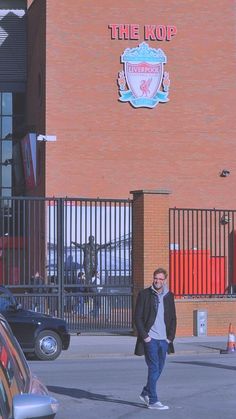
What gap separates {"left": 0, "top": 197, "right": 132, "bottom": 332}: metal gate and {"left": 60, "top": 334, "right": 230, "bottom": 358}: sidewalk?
54cm

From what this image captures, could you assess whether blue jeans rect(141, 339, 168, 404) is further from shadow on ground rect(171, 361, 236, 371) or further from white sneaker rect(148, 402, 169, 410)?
shadow on ground rect(171, 361, 236, 371)

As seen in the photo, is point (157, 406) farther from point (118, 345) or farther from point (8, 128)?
point (8, 128)

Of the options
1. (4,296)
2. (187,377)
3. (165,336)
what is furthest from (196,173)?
(165,336)

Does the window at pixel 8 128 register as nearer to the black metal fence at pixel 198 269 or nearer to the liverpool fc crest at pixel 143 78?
the liverpool fc crest at pixel 143 78

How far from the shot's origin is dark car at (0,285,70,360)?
16.5 m

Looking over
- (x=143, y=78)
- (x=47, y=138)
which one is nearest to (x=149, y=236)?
(x=47, y=138)

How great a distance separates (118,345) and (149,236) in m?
3.31

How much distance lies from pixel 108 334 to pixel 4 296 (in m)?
6.33

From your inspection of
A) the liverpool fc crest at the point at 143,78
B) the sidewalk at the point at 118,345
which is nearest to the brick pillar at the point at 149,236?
the sidewalk at the point at 118,345

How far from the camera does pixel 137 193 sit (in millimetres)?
22250

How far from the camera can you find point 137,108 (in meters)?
31.9

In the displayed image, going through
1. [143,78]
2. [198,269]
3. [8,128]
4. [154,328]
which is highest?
[143,78]

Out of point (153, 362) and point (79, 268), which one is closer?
point (153, 362)

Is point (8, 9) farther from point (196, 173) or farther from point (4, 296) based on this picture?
point (4, 296)
